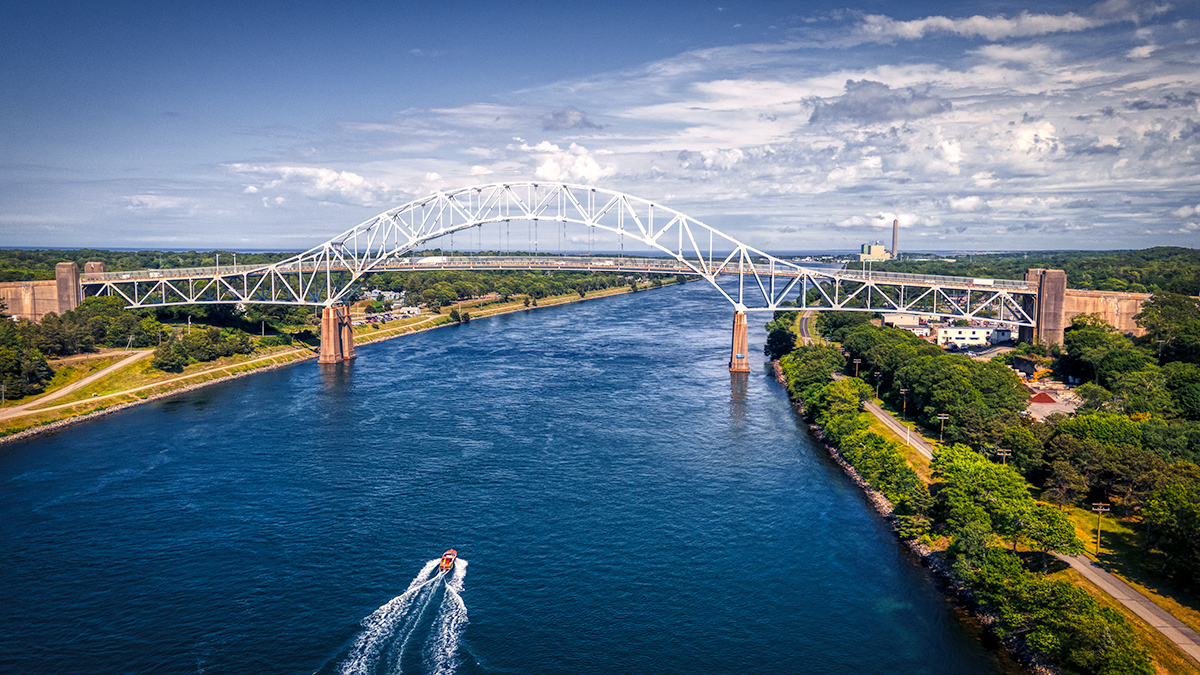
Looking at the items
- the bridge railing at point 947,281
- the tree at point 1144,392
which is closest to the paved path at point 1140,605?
the tree at point 1144,392

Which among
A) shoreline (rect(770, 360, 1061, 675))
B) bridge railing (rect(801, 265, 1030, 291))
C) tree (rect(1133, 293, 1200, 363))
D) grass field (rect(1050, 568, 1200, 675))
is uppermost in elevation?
bridge railing (rect(801, 265, 1030, 291))

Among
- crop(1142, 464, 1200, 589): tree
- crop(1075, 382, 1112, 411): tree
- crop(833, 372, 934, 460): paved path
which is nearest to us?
crop(1142, 464, 1200, 589): tree

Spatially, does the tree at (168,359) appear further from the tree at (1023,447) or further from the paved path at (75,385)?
the tree at (1023,447)

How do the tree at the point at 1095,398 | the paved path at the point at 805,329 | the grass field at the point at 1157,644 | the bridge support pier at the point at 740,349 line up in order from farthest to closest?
the paved path at the point at 805,329 < the bridge support pier at the point at 740,349 < the tree at the point at 1095,398 < the grass field at the point at 1157,644

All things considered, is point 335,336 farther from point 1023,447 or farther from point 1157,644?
point 1157,644

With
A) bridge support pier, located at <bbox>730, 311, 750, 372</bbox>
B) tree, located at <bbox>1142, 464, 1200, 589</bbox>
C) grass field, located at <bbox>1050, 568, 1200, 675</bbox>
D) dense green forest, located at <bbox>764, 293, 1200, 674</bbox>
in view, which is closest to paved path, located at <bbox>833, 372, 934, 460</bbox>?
dense green forest, located at <bbox>764, 293, 1200, 674</bbox>

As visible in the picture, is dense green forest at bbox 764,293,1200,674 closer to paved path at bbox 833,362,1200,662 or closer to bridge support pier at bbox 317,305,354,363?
paved path at bbox 833,362,1200,662

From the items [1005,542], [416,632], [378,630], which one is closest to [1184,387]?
[1005,542]
